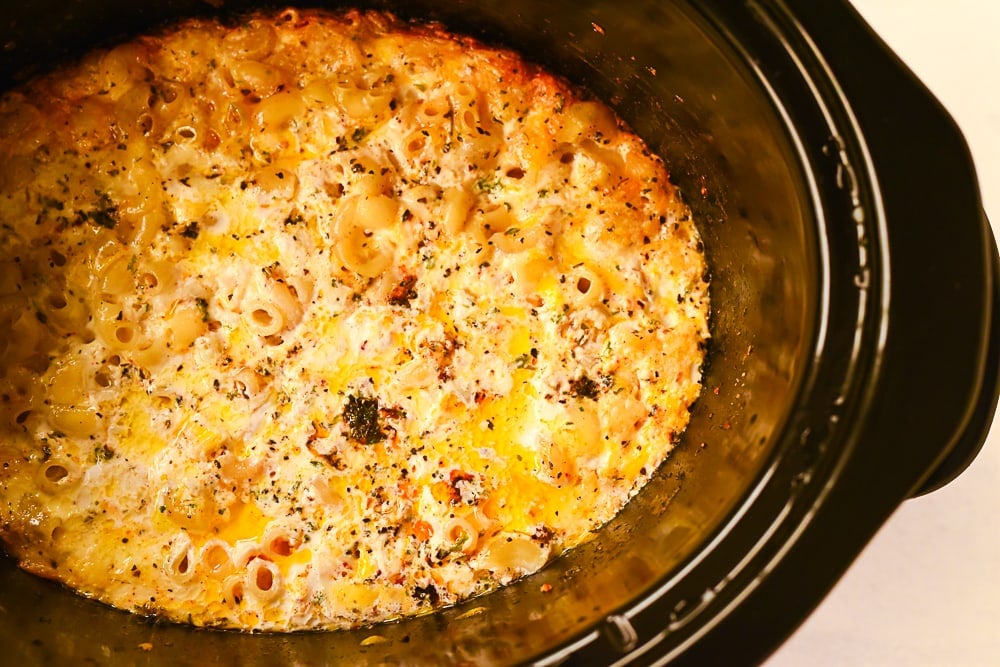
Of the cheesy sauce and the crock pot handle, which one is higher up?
the crock pot handle

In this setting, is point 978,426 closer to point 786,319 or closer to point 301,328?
point 786,319

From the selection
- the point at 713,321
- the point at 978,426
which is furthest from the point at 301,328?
the point at 978,426

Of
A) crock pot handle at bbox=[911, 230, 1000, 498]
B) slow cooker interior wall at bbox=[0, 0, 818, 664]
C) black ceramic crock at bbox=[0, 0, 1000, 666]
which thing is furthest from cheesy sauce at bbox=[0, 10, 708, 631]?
crock pot handle at bbox=[911, 230, 1000, 498]

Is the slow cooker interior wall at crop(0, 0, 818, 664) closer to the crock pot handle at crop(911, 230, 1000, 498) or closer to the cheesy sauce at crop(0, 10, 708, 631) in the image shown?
the cheesy sauce at crop(0, 10, 708, 631)

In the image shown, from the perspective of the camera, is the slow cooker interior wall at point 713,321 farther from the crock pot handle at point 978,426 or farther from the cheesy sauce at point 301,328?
the crock pot handle at point 978,426

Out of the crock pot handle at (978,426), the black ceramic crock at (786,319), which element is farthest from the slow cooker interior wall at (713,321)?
the crock pot handle at (978,426)

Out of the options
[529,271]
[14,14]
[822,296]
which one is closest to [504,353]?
[529,271]

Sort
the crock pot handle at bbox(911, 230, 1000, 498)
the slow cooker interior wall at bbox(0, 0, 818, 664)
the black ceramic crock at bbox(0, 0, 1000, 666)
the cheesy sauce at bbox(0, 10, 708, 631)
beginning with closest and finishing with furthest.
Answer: the black ceramic crock at bbox(0, 0, 1000, 666) < the slow cooker interior wall at bbox(0, 0, 818, 664) < the crock pot handle at bbox(911, 230, 1000, 498) < the cheesy sauce at bbox(0, 10, 708, 631)
